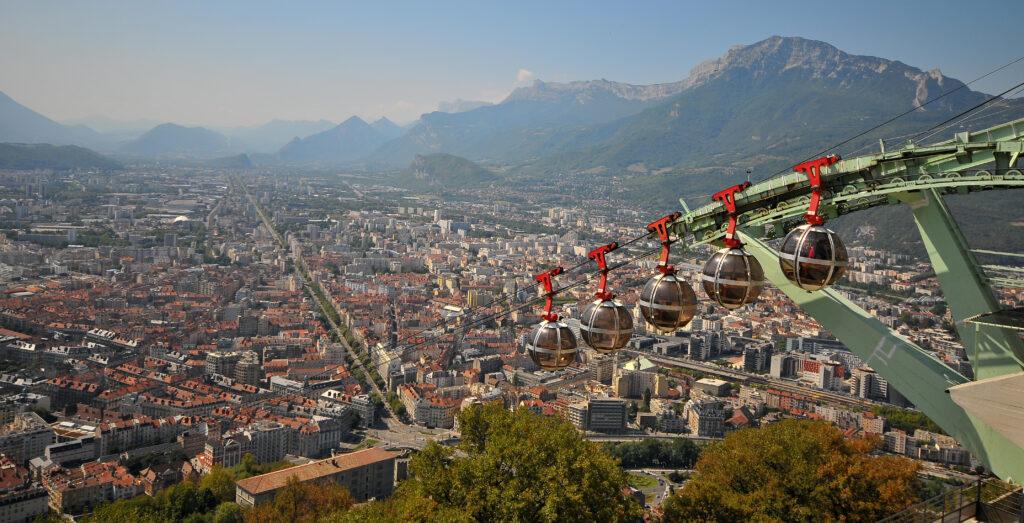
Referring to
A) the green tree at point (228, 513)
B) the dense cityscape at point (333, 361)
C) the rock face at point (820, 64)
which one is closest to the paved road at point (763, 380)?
the dense cityscape at point (333, 361)

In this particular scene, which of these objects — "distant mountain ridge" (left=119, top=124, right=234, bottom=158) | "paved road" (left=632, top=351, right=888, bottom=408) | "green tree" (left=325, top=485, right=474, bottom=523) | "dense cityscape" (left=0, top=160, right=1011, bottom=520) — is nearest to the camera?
"green tree" (left=325, top=485, right=474, bottom=523)

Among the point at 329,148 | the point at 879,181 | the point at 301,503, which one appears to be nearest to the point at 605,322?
the point at 879,181

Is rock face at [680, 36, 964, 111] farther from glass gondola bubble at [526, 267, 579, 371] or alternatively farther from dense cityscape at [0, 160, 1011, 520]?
glass gondola bubble at [526, 267, 579, 371]

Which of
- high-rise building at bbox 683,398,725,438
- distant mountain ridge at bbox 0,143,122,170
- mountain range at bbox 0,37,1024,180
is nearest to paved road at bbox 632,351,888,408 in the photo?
high-rise building at bbox 683,398,725,438

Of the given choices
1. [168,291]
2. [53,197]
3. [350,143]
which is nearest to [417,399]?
[168,291]

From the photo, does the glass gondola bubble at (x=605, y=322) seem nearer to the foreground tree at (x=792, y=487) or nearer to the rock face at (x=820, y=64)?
the foreground tree at (x=792, y=487)
